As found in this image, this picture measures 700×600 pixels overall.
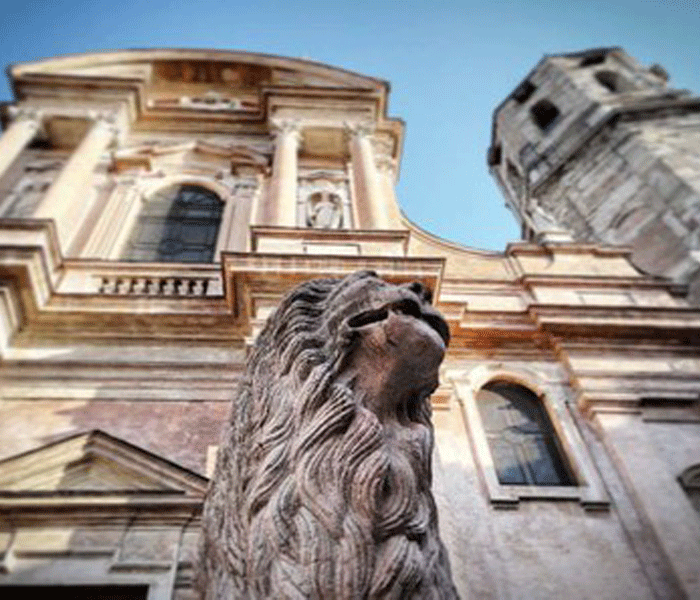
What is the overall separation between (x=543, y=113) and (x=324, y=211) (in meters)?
11.6

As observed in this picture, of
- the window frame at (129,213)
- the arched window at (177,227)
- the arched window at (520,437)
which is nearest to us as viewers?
the arched window at (520,437)

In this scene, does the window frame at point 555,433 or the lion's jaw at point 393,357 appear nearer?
the lion's jaw at point 393,357

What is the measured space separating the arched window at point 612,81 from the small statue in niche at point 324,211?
11228 millimetres

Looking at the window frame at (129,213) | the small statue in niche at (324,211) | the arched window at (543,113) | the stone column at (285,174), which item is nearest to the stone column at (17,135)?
the window frame at (129,213)

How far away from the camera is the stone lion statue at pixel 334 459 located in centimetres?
229

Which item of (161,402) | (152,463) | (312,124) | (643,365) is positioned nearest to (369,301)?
(152,463)

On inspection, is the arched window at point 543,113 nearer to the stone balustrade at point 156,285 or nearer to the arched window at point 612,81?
the arched window at point 612,81

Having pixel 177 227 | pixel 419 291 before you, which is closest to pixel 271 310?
pixel 419 291

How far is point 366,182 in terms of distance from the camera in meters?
10.1

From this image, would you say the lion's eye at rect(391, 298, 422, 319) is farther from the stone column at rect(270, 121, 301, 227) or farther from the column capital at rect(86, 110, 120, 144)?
the column capital at rect(86, 110, 120, 144)

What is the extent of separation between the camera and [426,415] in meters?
3.17

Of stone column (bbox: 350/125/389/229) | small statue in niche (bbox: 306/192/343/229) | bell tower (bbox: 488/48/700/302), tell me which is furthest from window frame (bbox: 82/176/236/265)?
bell tower (bbox: 488/48/700/302)

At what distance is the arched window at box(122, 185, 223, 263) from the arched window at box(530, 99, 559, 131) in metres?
11.3

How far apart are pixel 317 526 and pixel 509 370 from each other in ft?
16.3
